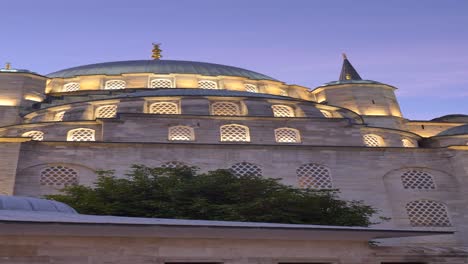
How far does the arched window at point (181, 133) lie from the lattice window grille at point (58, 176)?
4.37 metres

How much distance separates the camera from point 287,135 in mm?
19391

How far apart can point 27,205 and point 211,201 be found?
555 cm

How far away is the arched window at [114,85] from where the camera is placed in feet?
88.9

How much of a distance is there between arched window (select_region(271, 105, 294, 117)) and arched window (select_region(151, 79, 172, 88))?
9072 millimetres

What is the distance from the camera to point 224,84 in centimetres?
2822

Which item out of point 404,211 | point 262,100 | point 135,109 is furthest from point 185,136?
point 404,211

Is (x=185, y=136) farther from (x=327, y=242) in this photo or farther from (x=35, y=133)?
(x=327, y=242)

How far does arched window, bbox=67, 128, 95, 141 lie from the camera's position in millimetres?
18547

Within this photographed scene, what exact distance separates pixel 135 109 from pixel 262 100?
20.5 ft

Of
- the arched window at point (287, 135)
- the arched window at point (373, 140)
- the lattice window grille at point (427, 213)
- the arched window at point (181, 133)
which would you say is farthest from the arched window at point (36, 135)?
the lattice window grille at point (427, 213)

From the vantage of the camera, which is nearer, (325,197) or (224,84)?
(325,197)

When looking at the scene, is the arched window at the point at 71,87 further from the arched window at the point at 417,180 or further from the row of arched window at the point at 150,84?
the arched window at the point at 417,180

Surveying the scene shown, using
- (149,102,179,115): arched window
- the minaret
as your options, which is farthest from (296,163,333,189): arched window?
the minaret

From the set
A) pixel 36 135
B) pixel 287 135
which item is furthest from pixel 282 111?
pixel 36 135
